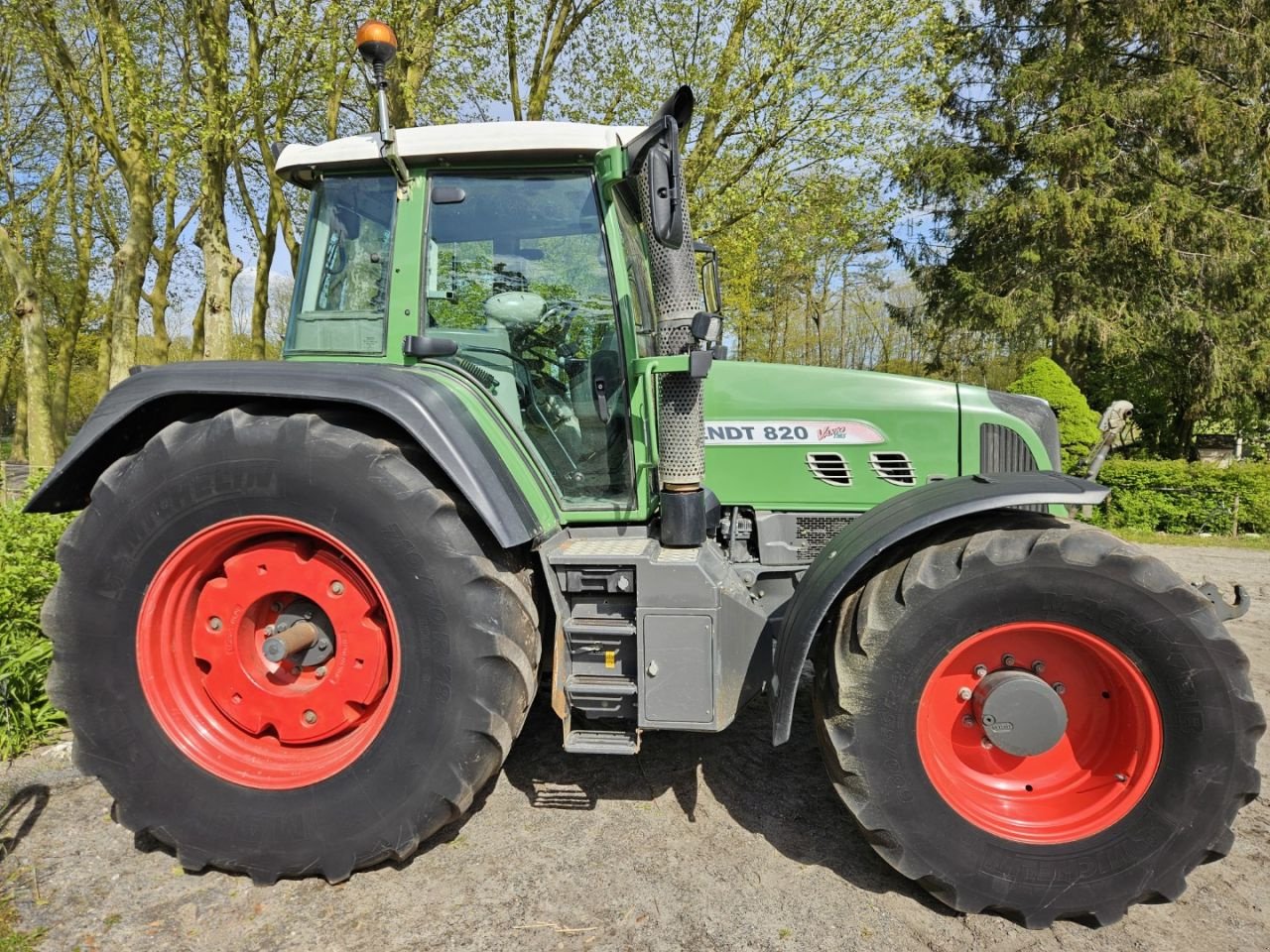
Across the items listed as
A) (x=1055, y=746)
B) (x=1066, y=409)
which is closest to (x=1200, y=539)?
(x=1066, y=409)

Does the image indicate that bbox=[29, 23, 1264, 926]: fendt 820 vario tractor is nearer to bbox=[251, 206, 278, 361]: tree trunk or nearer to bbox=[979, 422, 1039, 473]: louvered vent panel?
bbox=[979, 422, 1039, 473]: louvered vent panel

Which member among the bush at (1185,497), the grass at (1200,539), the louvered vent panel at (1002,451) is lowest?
the grass at (1200,539)

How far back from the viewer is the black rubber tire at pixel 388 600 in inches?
89.6

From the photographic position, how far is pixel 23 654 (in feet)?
10.5

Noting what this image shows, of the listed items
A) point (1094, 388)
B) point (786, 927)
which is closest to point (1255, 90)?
point (1094, 388)

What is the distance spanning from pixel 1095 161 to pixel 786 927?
1474cm

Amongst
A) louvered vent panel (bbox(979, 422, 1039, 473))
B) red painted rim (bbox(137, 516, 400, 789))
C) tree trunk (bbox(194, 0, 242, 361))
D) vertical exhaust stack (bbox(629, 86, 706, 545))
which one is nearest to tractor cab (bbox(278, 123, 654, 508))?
vertical exhaust stack (bbox(629, 86, 706, 545))

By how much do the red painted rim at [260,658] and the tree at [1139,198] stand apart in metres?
13.5

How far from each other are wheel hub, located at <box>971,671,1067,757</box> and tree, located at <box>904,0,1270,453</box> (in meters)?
12.6

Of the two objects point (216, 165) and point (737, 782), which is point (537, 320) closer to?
point (737, 782)

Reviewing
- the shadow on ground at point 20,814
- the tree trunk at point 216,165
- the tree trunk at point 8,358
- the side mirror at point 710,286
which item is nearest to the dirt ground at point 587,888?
the shadow on ground at point 20,814

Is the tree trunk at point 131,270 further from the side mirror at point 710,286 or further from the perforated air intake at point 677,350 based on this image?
the perforated air intake at point 677,350

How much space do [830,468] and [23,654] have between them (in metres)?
3.62

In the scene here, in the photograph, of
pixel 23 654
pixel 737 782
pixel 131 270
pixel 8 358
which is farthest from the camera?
pixel 8 358
